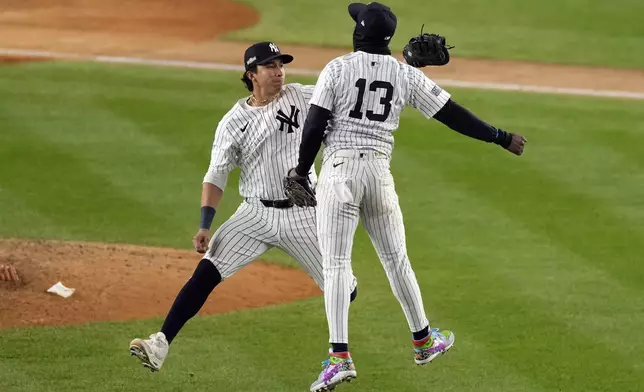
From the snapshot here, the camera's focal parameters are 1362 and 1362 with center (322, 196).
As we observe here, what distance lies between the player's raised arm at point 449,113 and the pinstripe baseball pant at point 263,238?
3.87ft

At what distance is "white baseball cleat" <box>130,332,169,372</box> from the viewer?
7910mm

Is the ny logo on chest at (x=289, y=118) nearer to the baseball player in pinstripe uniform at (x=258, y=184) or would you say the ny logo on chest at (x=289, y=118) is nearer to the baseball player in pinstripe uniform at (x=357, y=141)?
the baseball player in pinstripe uniform at (x=258, y=184)

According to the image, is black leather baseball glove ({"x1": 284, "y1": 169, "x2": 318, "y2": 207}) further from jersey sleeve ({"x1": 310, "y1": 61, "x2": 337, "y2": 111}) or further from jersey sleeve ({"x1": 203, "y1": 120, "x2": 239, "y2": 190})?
jersey sleeve ({"x1": 203, "y1": 120, "x2": 239, "y2": 190})

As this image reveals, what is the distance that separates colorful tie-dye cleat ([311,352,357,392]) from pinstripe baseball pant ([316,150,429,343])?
0.10 meters

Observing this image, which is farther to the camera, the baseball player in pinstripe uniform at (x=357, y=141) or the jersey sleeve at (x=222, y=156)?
the jersey sleeve at (x=222, y=156)

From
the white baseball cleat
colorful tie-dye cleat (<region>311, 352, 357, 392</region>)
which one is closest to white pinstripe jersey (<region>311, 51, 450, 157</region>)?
colorful tie-dye cleat (<region>311, 352, 357, 392</region>)

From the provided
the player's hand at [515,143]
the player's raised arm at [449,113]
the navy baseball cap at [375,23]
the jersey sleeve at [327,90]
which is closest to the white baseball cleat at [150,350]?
the jersey sleeve at [327,90]

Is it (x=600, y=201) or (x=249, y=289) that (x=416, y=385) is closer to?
(x=249, y=289)

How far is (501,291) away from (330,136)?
11.1 ft

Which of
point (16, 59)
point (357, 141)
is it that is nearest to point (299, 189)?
point (357, 141)

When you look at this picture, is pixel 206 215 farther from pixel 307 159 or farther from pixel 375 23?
pixel 375 23

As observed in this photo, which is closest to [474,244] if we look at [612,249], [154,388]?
[612,249]

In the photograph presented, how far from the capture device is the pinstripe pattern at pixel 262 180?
8.28 meters

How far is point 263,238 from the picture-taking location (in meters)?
8.34
